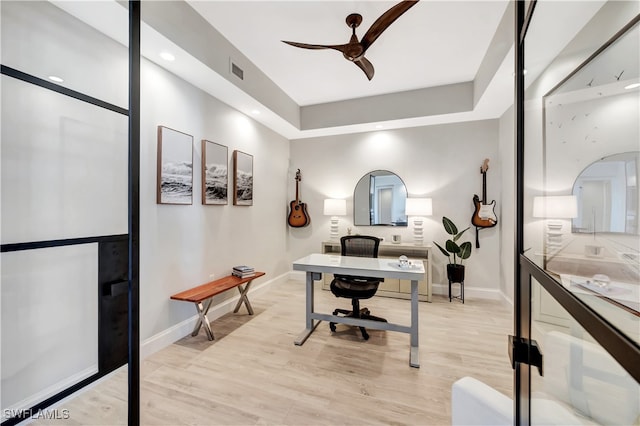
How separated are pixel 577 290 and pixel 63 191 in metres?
2.44

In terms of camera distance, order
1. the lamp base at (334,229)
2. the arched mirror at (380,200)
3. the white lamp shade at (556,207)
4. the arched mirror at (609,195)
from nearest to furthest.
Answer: the arched mirror at (609,195)
the white lamp shade at (556,207)
the arched mirror at (380,200)
the lamp base at (334,229)

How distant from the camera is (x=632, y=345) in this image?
0.30m

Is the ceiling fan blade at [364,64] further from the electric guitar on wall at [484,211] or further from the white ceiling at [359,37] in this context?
the electric guitar on wall at [484,211]

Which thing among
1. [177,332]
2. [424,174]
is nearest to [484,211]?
[424,174]

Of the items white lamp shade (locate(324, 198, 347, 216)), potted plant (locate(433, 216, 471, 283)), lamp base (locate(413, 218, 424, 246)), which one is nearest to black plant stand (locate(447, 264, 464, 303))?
potted plant (locate(433, 216, 471, 283))

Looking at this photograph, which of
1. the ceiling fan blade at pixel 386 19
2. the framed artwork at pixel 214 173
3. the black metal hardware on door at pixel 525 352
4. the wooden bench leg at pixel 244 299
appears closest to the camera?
the black metal hardware on door at pixel 525 352

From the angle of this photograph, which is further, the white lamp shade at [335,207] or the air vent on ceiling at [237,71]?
the white lamp shade at [335,207]

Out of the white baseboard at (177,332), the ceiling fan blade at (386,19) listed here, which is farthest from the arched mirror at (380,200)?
the ceiling fan blade at (386,19)

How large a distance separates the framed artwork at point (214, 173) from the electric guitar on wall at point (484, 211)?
3.51 metres

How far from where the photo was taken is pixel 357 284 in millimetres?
2805

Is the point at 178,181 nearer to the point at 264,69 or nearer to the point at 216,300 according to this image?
the point at 216,300

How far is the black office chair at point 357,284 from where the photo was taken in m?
2.68

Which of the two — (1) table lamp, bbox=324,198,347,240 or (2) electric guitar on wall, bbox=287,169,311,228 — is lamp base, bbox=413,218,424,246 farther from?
(2) electric guitar on wall, bbox=287,169,311,228

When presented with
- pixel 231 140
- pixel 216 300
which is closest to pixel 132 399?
pixel 216 300
